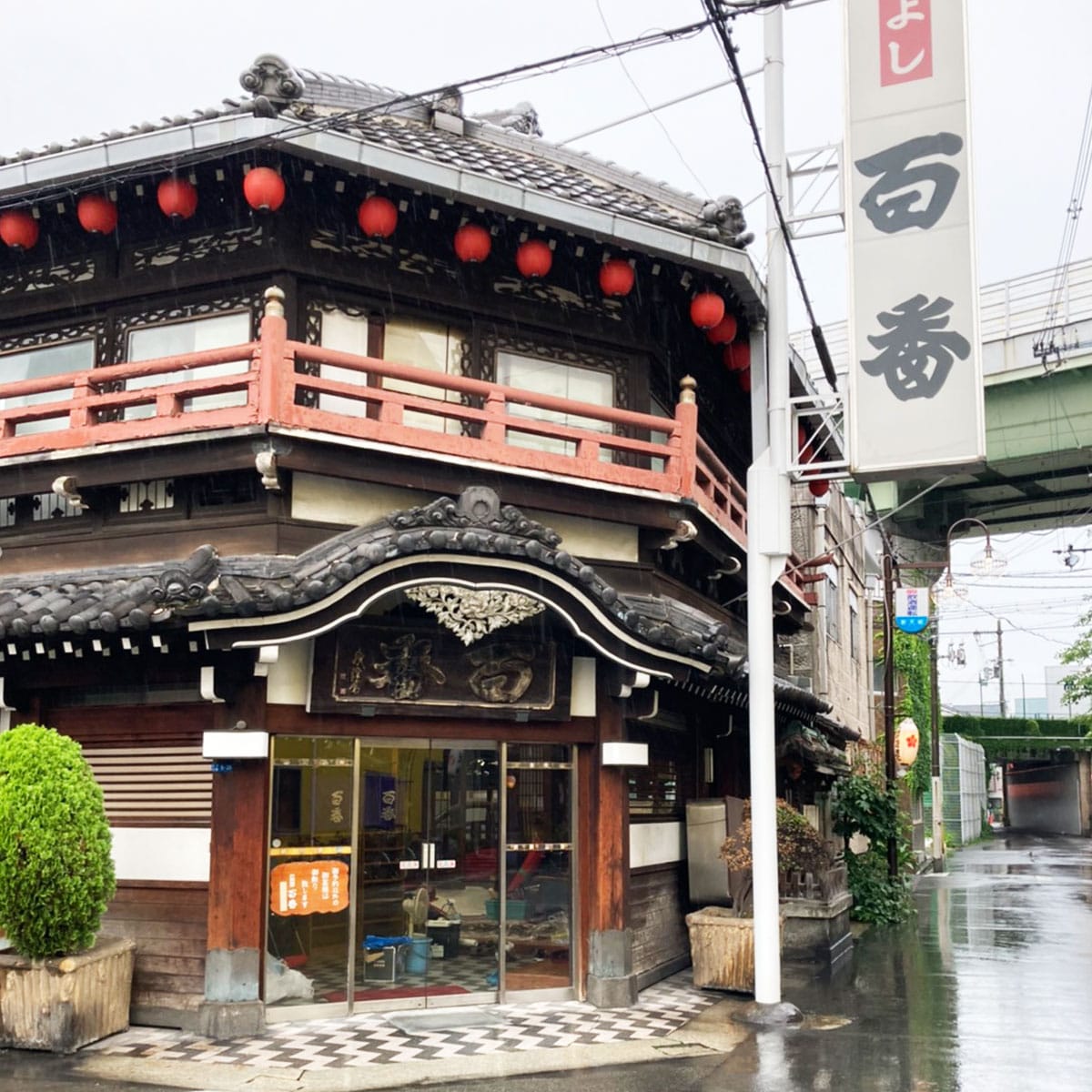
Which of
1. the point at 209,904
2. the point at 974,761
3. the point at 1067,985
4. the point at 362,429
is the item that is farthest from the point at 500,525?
the point at 974,761

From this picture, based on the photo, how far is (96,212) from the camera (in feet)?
40.1

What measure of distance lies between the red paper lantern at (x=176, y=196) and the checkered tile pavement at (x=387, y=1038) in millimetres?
8113

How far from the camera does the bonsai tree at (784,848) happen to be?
43.3 ft

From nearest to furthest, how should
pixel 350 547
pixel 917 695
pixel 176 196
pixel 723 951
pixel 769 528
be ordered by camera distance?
pixel 350 547
pixel 176 196
pixel 769 528
pixel 723 951
pixel 917 695

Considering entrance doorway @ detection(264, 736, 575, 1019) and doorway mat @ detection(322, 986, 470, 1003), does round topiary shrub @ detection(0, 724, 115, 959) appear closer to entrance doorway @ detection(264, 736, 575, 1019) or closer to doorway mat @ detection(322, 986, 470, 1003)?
entrance doorway @ detection(264, 736, 575, 1019)

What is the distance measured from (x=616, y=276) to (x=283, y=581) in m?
5.40

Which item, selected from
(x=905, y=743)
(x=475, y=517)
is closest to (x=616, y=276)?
(x=475, y=517)

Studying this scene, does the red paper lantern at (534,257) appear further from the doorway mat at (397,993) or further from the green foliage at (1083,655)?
the green foliage at (1083,655)

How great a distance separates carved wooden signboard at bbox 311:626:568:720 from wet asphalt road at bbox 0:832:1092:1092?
12.2ft

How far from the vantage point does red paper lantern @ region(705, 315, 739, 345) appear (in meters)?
14.3

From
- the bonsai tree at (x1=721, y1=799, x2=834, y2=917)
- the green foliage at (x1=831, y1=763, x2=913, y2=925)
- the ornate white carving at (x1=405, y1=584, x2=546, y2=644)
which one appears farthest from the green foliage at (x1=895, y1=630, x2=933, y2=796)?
the ornate white carving at (x1=405, y1=584, x2=546, y2=644)

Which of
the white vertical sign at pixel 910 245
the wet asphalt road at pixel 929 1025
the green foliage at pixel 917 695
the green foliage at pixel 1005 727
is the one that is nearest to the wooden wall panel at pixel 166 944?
the wet asphalt road at pixel 929 1025

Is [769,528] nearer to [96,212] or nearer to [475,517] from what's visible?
[475,517]

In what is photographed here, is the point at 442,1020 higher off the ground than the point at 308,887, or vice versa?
the point at 308,887
